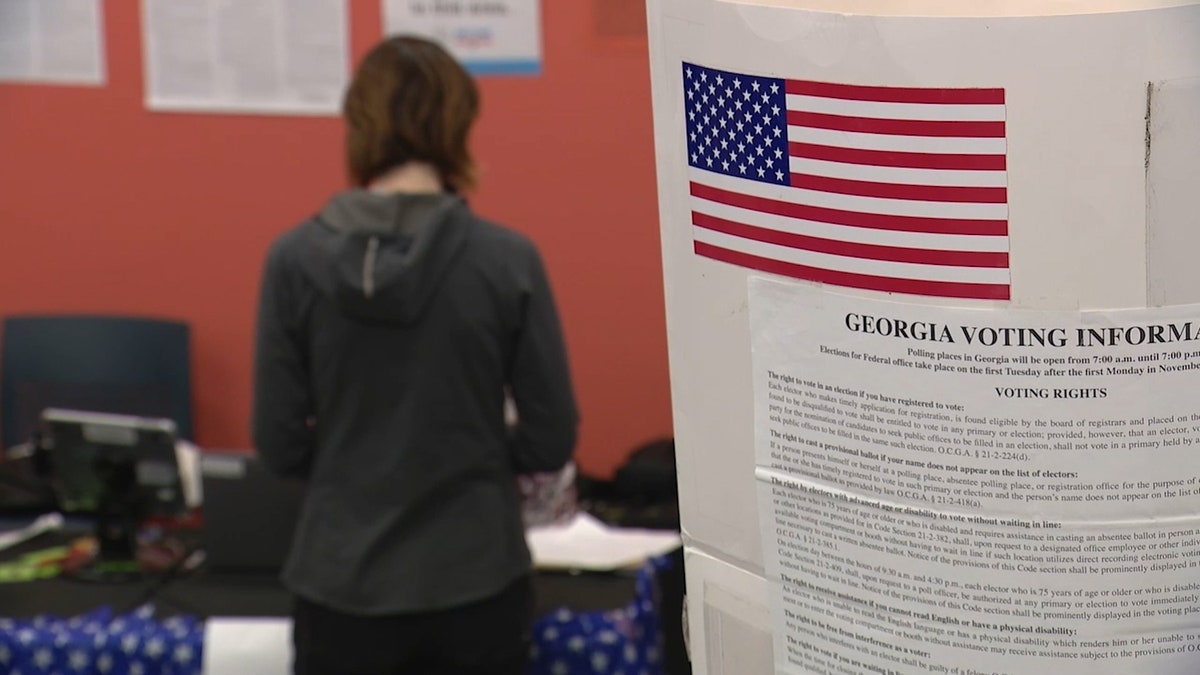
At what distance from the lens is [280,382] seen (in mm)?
2721

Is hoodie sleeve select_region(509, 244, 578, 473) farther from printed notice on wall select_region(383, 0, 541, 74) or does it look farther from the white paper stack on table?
printed notice on wall select_region(383, 0, 541, 74)

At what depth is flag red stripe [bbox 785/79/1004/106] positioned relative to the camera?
0.81m

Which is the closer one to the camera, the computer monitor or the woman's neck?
the woman's neck

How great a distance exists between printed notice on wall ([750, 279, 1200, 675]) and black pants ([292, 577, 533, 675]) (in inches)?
72.9

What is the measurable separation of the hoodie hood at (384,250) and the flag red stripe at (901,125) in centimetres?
175

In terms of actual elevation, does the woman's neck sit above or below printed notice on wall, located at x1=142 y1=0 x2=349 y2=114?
below

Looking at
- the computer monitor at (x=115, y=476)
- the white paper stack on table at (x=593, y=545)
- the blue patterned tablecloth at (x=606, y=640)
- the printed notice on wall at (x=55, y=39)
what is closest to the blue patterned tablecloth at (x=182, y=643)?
the blue patterned tablecloth at (x=606, y=640)

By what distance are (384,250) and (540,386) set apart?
364 mm

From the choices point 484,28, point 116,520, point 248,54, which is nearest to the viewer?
point 116,520

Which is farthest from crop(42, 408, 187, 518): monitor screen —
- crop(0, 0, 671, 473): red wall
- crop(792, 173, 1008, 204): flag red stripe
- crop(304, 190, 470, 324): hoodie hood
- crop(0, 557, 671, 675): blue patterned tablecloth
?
crop(792, 173, 1008, 204): flag red stripe

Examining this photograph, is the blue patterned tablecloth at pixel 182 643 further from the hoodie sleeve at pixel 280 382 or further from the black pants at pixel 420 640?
the hoodie sleeve at pixel 280 382

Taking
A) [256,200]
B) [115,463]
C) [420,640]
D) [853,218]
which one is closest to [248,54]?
[256,200]

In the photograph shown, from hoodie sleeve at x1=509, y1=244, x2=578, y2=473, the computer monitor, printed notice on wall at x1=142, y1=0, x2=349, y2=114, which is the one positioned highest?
printed notice on wall at x1=142, y1=0, x2=349, y2=114

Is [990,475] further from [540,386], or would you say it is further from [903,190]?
[540,386]
